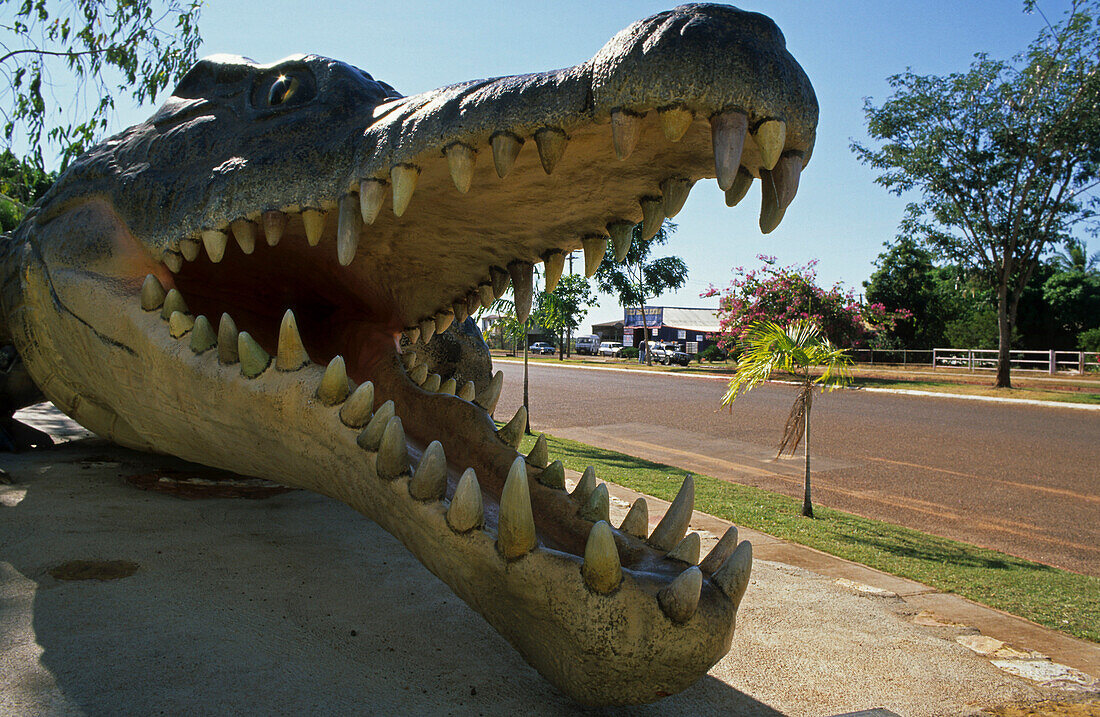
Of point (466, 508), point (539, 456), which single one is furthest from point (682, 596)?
point (539, 456)

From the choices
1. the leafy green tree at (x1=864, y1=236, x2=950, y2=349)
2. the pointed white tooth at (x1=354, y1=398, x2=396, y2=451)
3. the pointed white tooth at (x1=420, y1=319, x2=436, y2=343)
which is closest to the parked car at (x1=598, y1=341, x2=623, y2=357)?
the leafy green tree at (x1=864, y1=236, x2=950, y2=349)

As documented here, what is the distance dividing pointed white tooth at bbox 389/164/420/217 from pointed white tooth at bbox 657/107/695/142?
742 mm

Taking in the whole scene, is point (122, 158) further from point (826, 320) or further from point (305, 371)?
point (826, 320)

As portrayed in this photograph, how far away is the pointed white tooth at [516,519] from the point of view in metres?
1.63

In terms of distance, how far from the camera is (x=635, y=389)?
20.0 m

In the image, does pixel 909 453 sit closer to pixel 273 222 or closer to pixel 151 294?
pixel 273 222

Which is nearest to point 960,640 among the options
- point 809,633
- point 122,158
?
point 809,633

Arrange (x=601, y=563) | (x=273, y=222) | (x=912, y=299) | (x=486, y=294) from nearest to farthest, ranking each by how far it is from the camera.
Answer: (x=601, y=563), (x=273, y=222), (x=486, y=294), (x=912, y=299)

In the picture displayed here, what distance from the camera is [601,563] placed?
5.19ft

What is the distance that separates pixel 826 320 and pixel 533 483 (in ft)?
82.4

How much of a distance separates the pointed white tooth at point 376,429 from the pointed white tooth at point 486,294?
123 centimetres

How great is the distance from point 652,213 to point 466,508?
3.56ft

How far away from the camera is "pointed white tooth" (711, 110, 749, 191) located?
157 centimetres

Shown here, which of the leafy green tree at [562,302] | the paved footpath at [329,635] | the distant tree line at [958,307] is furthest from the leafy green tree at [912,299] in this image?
the paved footpath at [329,635]
